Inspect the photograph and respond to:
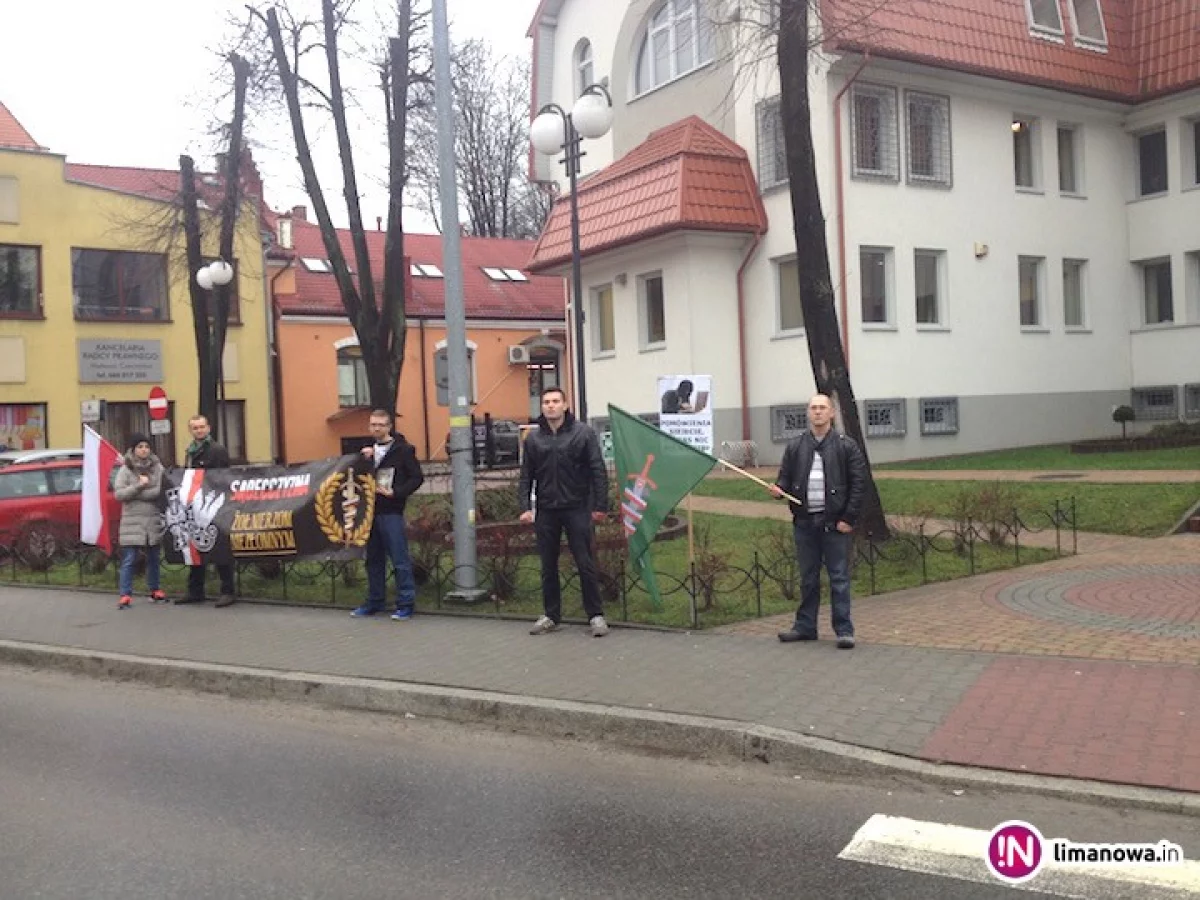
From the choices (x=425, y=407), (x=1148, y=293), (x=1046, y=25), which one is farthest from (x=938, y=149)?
(x=425, y=407)

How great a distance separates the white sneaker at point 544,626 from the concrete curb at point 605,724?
4.96ft

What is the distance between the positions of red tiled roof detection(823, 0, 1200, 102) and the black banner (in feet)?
46.2

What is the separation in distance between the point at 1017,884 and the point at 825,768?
1455 millimetres

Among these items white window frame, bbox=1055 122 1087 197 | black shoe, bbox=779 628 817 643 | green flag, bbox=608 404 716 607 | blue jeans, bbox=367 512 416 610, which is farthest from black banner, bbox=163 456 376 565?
white window frame, bbox=1055 122 1087 197

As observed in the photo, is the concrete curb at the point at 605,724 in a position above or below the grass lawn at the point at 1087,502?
below

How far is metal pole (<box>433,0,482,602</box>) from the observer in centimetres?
972

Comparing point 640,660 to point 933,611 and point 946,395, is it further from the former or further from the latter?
point 946,395

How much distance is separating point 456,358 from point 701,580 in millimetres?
2938

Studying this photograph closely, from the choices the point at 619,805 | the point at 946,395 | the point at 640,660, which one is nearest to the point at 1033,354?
the point at 946,395

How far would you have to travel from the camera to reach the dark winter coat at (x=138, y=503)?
10.8m

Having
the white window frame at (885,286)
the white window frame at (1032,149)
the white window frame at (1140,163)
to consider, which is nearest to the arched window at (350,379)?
the white window frame at (885,286)

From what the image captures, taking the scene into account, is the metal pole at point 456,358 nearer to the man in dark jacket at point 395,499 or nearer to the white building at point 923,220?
the man in dark jacket at point 395,499

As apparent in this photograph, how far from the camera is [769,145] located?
22703 millimetres

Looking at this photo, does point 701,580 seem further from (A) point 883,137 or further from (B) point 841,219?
(A) point 883,137
